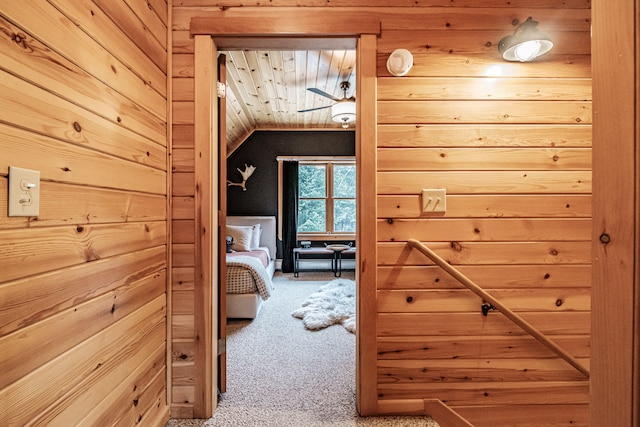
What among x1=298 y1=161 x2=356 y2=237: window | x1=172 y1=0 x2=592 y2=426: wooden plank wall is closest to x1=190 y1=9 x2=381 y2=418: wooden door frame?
x1=172 y1=0 x2=592 y2=426: wooden plank wall

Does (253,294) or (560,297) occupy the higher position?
(560,297)

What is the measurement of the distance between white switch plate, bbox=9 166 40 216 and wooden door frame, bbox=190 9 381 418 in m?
0.79

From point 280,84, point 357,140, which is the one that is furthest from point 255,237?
point 357,140

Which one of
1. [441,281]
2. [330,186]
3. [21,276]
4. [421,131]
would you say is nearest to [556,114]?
[421,131]

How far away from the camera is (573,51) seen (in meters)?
1.60

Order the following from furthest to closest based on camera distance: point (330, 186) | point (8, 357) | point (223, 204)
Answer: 1. point (330, 186)
2. point (223, 204)
3. point (8, 357)

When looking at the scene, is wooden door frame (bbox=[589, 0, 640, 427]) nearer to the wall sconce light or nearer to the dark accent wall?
the wall sconce light

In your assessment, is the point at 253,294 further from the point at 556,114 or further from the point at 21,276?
the point at 556,114

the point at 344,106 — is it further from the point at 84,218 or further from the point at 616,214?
the point at 616,214

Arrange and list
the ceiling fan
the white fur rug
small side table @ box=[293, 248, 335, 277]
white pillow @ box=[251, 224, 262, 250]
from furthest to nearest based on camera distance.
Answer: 1. small side table @ box=[293, 248, 335, 277]
2. white pillow @ box=[251, 224, 262, 250]
3. the ceiling fan
4. the white fur rug

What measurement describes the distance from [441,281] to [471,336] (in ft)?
1.12

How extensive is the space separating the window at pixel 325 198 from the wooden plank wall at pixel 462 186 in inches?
162

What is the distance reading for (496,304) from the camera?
1.54 m

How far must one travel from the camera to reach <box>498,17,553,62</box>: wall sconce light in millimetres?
1401
